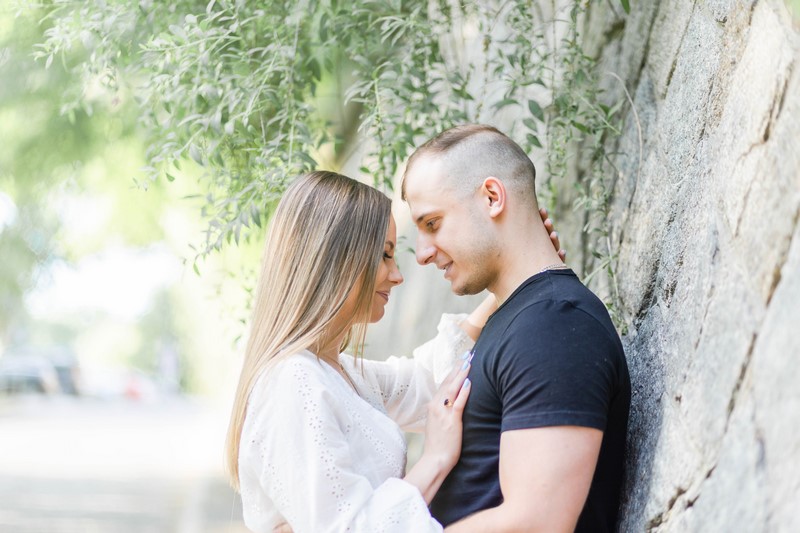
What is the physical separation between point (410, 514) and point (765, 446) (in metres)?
0.96

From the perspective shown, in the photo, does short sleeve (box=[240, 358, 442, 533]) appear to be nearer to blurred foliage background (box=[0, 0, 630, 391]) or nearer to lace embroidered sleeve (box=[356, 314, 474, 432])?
lace embroidered sleeve (box=[356, 314, 474, 432])

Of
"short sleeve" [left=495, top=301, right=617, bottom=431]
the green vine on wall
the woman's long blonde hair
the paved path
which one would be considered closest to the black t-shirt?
"short sleeve" [left=495, top=301, right=617, bottom=431]

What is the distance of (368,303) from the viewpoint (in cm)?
266

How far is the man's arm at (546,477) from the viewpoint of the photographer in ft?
6.91

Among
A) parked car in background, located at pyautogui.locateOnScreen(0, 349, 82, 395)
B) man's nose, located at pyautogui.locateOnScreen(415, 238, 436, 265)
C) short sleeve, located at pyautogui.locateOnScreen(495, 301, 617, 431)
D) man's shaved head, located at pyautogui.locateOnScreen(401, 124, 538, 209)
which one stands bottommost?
parked car in background, located at pyautogui.locateOnScreen(0, 349, 82, 395)

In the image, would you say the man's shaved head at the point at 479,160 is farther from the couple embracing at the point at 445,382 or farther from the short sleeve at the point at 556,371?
the short sleeve at the point at 556,371

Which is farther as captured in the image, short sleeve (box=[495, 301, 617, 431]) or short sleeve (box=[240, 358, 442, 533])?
short sleeve (box=[240, 358, 442, 533])

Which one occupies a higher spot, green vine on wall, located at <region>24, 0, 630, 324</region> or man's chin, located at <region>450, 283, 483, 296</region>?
green vine on wall, located at <region>24, 0, 630, 324</region>

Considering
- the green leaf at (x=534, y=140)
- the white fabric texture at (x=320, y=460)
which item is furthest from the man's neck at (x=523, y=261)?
the green leaf at (x=534, y=140)

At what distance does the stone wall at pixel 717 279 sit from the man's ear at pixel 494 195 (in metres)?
0.45

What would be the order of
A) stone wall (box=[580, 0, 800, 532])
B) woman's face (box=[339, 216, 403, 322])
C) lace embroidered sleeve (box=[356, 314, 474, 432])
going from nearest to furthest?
stone wall (box=[580, 0, 800, 532])
woman's face (box=[339, 216, 403, 322])
lace embroidered sleeve (box=[356, 314, 474, 432])

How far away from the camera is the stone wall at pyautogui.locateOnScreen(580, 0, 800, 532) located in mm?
1571

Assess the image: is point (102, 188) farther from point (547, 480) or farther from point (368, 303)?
point (547, 480)

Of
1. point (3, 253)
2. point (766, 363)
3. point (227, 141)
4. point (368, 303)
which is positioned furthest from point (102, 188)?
point (766, 363)
